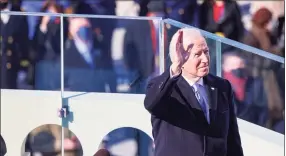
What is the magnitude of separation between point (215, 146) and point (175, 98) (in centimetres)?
28

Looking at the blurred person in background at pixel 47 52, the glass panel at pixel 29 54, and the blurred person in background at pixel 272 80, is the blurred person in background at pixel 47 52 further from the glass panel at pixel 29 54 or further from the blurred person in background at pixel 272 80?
the blurred person in background at pixel 272 80

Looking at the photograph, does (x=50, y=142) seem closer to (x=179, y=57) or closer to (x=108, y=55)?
(x=108, y=55)

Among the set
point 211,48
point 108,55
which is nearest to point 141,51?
point 108,55

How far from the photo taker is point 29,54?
5578 mm

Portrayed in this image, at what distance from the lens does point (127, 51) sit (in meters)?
5.50

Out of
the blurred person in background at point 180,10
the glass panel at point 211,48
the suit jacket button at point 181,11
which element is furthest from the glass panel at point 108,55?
the suit jacket button at point 181,11

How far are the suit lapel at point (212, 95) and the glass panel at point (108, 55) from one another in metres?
1.96

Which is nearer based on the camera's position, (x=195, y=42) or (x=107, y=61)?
(x=195, y=42)

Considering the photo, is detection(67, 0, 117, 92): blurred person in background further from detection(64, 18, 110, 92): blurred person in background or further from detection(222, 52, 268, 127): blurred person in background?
detection(222, 52, 268, 127): blurred person in background

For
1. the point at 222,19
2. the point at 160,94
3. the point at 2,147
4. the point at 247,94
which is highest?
the point at 222,19

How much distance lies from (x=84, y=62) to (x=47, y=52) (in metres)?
0.30

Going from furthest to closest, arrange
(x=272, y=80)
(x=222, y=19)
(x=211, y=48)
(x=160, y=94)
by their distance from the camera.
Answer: (x=222, y=19)
(x=272, y=80)
(x=211, y=48)
(x=160, y=94)

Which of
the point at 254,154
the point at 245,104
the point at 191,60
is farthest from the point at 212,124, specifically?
the point at 245,104

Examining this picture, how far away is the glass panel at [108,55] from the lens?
534cm
